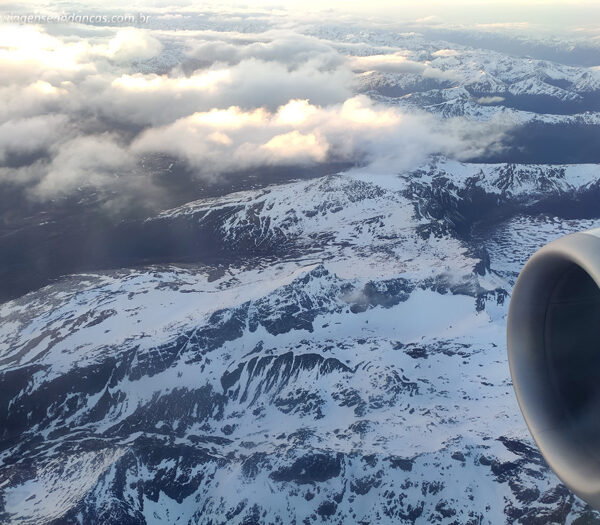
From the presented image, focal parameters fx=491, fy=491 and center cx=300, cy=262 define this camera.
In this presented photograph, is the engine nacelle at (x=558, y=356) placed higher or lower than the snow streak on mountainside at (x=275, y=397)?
higher

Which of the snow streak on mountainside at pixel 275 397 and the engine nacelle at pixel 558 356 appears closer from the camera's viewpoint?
the engine nacelle at pixel 558 356

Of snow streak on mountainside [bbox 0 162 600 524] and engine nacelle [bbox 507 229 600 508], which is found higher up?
engine nacelle [bbox 507 229 600 508]

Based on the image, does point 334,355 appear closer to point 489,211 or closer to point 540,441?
point 540,441

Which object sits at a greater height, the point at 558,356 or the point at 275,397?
the point at 558,356

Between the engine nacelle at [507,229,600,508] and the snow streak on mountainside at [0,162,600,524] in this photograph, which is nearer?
the engine nacelle at [507,229,600,508]

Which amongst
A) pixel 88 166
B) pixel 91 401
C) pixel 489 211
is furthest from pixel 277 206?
pixel 91 401
